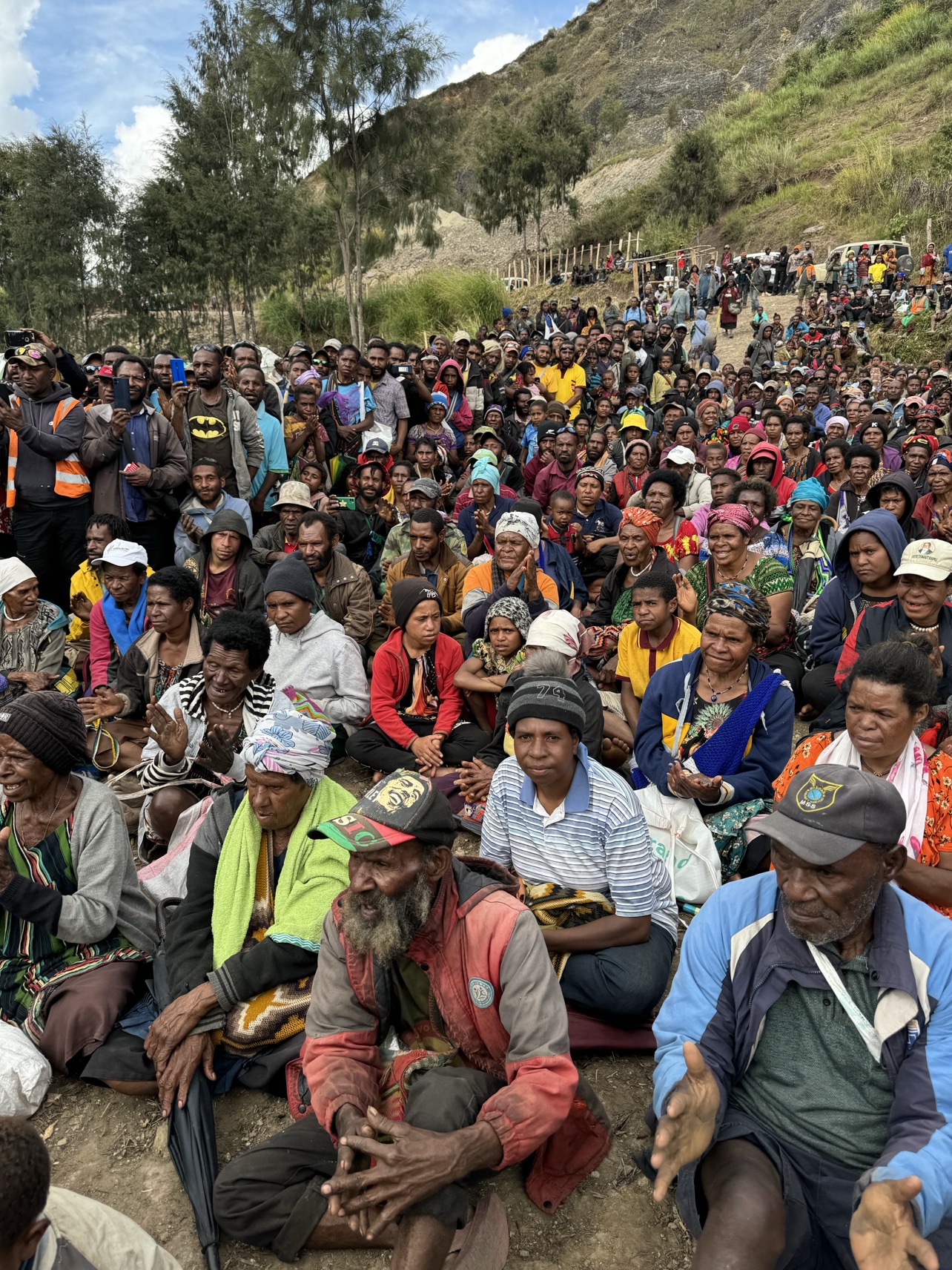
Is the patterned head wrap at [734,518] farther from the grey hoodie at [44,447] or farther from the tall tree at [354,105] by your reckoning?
the tall tree at [354,105]

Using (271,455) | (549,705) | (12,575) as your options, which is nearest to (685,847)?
(549,705)

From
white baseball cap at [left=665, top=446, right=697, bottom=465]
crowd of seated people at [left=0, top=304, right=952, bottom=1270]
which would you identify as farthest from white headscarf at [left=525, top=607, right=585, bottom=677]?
white baseball cap at [left=665, top=446, right=697, bottom=465]

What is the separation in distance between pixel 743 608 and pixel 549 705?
1361 mm

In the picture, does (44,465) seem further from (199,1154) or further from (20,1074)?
(199,1154)

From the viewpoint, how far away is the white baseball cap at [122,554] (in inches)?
203

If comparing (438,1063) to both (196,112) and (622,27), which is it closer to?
(196,112)

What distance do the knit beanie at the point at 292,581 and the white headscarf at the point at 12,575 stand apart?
4.90ft

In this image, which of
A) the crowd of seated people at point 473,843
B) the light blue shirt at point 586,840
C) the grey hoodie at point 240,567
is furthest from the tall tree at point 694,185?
the light blue shirt at point 586,840

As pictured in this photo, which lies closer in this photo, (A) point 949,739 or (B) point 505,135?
(A) point 949,739

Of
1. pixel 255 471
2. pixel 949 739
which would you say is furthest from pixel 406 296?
pixel 949 739

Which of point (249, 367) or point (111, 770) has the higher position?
point (249, 367)

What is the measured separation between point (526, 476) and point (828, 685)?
5.07 meters

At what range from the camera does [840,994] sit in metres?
2.09

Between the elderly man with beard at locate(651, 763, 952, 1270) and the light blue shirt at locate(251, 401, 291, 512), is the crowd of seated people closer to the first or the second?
the elderly man with beard at locate(651, 763, 952, 1270)
